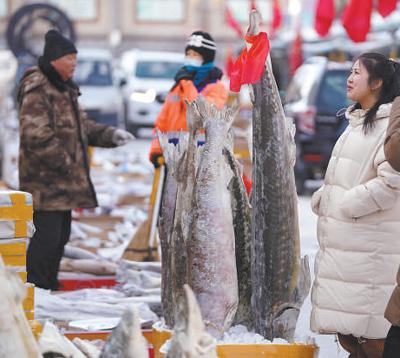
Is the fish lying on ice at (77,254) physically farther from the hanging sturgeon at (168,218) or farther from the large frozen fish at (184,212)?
the large frozen fish at (184,212)

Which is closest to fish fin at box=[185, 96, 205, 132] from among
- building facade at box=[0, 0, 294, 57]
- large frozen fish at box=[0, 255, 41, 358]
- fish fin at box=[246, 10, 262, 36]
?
fish fin at box=[246, 10, 262, 36]

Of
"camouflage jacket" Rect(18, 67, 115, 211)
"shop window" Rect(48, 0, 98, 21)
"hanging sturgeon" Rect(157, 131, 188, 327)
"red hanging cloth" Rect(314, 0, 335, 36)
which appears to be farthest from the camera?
"shop window" Rect(48, 0, 98, 21)

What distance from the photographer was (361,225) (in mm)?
4941

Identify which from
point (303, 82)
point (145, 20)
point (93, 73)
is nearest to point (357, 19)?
point (303, 82)

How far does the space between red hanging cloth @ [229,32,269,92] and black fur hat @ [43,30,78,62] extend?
2392 millimetres

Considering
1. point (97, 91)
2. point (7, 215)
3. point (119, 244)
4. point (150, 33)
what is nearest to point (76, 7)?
point (150, 33)

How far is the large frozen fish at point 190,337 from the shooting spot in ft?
11.1

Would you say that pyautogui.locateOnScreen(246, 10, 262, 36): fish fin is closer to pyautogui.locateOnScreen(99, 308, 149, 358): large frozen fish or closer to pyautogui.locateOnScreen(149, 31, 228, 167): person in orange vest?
pyautogui.locateOnScreen(99, 308, 149, 358): large frozen fish

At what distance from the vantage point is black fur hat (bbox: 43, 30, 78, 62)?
7.36 metres

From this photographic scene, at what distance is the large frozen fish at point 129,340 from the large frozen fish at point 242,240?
1.90m

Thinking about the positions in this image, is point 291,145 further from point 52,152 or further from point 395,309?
point 52,152

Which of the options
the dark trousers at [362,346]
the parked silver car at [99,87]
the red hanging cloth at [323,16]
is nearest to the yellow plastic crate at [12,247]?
the dark trousers at [362,346]

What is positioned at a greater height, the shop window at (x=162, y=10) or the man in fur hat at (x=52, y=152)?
the man in fur hat at (x=52, y=152)

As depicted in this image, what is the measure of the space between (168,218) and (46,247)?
1.71 m
